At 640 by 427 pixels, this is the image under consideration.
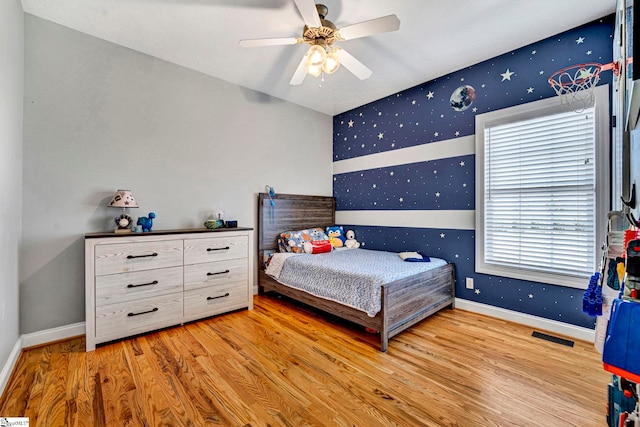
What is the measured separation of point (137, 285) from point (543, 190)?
11.8ft

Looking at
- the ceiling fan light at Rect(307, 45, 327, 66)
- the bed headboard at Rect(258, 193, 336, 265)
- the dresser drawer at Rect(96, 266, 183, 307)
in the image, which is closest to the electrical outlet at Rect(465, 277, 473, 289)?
the bed headboard at Rect(258, 193, 336, 265)

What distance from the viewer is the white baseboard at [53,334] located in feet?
7.12

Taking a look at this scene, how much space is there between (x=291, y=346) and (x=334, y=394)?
2.13ft

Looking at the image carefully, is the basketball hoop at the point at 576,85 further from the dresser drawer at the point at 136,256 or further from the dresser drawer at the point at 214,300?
the dresser drawer at the point at 136,256

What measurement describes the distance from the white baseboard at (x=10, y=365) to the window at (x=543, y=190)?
3.70 m

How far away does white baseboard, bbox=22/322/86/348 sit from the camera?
2170 mm

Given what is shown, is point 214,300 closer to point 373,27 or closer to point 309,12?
point 309,12

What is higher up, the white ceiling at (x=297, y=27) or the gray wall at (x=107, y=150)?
the white ceiling at (x=297, y=27)

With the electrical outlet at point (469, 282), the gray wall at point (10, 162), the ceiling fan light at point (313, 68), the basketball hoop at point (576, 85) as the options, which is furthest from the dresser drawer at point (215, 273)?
the basketball hoop at point (576, 85)

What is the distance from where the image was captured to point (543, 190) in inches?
98.2

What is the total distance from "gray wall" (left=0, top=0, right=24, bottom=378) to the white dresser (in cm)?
40

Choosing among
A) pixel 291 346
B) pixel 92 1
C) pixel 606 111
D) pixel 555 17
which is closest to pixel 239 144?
pixel 92 1

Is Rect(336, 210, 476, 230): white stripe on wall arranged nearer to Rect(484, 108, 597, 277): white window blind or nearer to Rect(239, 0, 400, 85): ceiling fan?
Rect(484, 108, 597, 277): white window blind

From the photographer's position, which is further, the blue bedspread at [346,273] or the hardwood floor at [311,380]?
the blue bedspread at [346,273]
